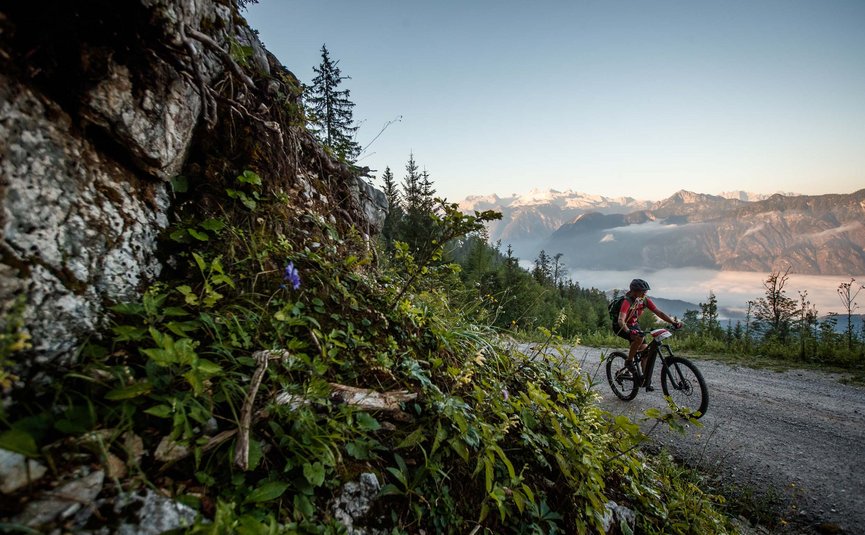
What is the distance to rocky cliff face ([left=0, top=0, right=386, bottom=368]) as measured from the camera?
1.58 m

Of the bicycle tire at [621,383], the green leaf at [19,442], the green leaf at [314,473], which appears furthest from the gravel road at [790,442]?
the green leaf at [19,442]

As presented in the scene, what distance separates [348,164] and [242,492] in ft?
12.7

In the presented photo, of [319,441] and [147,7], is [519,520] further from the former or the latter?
[147,7]

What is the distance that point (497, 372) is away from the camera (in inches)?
132

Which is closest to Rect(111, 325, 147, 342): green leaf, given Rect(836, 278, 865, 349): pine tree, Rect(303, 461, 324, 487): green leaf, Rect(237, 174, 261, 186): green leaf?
Rect(303, 461, 324, 487): green leaf

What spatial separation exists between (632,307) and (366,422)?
6625 millimetres

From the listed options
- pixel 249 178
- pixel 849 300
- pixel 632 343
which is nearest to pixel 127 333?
pixel 249 178

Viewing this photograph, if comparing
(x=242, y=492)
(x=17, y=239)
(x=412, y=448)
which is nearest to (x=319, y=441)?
(x=242, y=492)

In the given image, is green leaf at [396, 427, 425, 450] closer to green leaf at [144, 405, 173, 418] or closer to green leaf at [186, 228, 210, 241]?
green leaf at [144, 405, 173, 418]

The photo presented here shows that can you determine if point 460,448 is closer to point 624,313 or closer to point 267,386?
point 267,386

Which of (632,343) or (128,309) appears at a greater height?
(128,309)

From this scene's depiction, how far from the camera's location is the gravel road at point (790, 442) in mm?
3814

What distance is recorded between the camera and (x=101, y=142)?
2078mm

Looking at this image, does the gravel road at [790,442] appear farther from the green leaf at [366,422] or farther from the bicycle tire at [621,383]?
the green leaf at [366,422]
